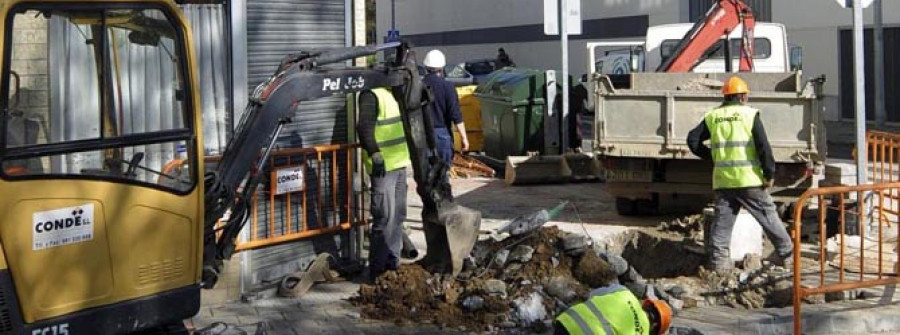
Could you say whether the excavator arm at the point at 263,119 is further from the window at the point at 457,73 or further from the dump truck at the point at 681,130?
the window at the point at 457,73

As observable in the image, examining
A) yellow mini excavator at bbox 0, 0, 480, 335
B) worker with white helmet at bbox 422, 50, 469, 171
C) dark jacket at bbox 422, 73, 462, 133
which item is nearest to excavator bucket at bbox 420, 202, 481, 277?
worker with white helmet at bbox 422, 50, 469, 171

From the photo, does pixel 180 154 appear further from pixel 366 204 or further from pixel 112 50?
pixel 366 204

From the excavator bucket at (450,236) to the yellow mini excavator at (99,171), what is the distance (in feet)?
8.91

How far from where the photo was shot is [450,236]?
9148 millimetres

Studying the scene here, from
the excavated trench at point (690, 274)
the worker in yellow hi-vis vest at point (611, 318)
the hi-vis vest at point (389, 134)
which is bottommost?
the excavated trench at point (690, 274)

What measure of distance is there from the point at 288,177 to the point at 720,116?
3481 mm

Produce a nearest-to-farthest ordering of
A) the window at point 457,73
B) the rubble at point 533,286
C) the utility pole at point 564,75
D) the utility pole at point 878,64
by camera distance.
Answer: the rubble at point 533,286, the utility pole at point 564,75, the utility pole at point 878,64, the window at point 457,73

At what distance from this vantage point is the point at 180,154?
620 centimetres

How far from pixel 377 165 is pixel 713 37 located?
611cm

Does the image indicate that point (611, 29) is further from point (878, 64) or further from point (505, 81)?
point (505, 81)

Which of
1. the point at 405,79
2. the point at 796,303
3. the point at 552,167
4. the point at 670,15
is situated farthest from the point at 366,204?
the point at 670,15

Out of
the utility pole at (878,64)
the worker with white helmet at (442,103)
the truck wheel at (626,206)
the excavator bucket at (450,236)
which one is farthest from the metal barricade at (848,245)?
the utility pole at (878,64)

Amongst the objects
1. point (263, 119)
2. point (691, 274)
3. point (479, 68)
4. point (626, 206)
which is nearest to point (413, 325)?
point (263, 119)

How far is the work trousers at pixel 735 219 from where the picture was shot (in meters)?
9.39
